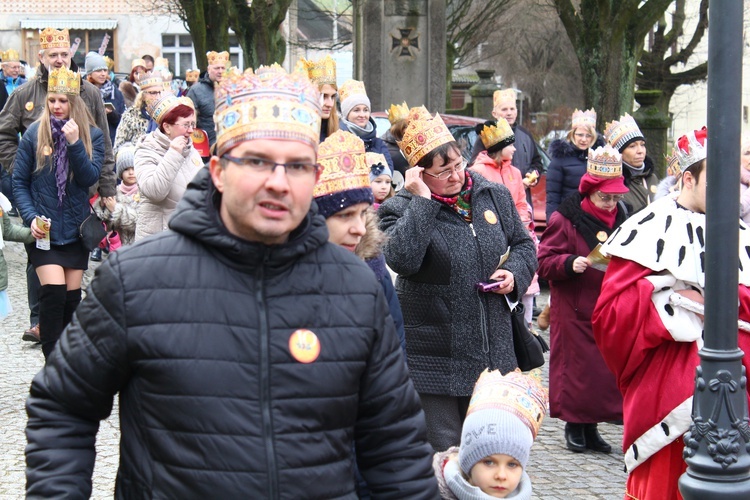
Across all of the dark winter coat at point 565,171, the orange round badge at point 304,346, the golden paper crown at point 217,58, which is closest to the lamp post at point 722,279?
the orange round badge at point 304,346

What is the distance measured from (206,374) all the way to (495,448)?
172cm

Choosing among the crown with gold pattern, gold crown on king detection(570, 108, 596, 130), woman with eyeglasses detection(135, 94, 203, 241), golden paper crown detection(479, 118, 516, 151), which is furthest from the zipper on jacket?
gold crown on king detection(570, 108, 596, 130)

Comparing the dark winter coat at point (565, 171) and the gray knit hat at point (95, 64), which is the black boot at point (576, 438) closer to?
the dark winter coat at point (565, 171)

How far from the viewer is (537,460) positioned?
24.5ft

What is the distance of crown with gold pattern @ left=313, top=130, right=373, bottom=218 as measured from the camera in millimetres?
4375

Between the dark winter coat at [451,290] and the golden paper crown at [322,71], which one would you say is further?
the golden paper crown at [322,71]

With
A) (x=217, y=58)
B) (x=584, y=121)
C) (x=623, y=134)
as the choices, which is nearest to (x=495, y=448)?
(x=623, y=134)

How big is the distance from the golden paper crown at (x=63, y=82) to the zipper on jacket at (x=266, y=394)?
6.17 m

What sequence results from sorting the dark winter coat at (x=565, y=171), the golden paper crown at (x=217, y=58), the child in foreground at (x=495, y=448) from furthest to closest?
the golden paper crown at (x=217, y=58)
the dark winter coat at (x=565, y=171)
the child in foreground at (x=495, y=448)

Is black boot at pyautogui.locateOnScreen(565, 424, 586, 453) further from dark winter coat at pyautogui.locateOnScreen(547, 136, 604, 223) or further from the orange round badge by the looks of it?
the orange round badge

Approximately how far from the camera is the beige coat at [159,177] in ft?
22.9

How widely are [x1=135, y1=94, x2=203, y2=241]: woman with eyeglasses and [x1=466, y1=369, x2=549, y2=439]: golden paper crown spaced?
2838 millimetres

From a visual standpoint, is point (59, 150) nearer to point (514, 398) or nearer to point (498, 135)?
point (498, 135)

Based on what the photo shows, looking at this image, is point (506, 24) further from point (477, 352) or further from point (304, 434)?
point (304, 434)
